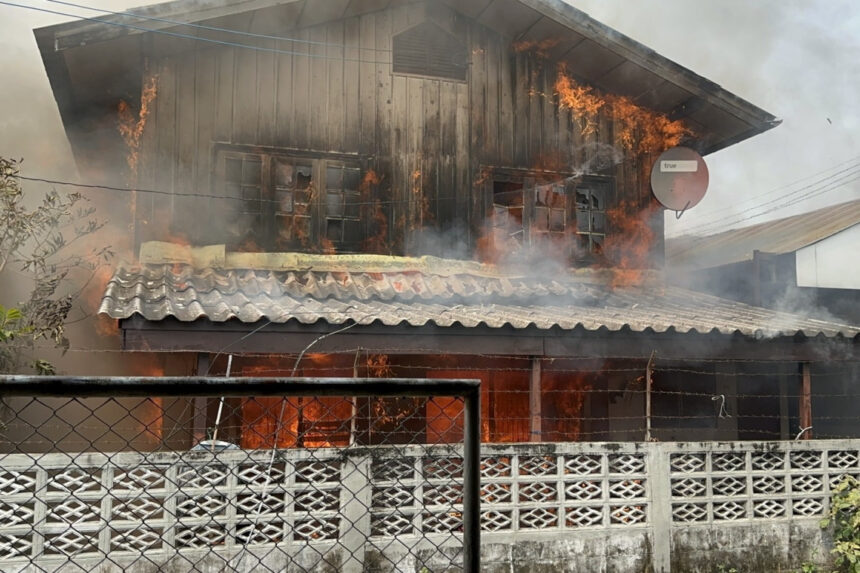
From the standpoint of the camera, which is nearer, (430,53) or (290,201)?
(290,201)

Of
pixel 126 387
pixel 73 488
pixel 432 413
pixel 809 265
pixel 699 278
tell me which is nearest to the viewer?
pixel 126 387

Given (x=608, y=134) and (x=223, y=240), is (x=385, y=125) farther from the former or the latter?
(x=608, y=134)

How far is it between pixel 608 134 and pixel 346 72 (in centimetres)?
461

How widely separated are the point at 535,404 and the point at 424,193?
3.99 m

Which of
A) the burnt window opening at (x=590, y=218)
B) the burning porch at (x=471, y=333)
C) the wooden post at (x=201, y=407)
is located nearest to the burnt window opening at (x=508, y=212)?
the burning porch at (x=471, y=333)

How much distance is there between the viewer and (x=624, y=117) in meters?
12.2

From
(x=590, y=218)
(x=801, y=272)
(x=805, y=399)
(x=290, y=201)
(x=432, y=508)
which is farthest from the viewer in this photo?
(x=801, y=272)

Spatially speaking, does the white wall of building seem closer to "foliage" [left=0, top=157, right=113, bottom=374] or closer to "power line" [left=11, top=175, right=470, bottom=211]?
"power line" [left=11, top=175, right=470, bottom=211]

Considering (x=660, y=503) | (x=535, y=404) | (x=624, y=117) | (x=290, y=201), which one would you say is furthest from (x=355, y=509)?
(x=624, y=117)

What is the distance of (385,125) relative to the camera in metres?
11.1

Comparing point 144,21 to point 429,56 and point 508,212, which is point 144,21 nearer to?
point 429,56

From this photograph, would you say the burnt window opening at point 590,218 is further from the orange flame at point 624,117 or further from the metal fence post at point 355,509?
the metal fence post at point 355,509

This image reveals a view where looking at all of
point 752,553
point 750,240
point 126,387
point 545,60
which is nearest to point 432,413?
point 752,553

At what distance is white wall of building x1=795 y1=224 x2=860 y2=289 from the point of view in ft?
55.5
